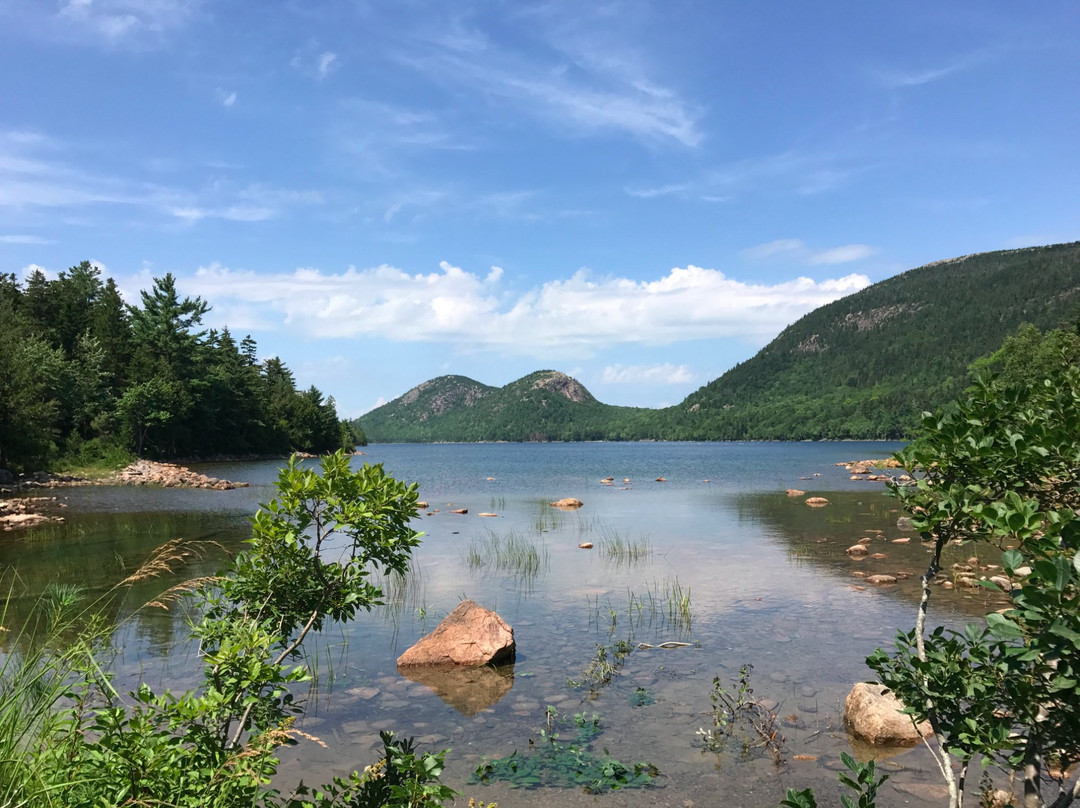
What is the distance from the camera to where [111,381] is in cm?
8100

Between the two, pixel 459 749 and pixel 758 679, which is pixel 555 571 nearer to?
pixel 758 679

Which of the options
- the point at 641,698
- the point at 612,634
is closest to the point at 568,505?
the point at 612,634

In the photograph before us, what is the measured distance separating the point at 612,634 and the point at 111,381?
85.3 m

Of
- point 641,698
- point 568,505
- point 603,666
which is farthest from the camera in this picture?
point 568,505

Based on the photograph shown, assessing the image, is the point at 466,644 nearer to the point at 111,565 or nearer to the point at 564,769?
the point at 564,769

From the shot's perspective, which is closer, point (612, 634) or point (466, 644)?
point (466, 644)

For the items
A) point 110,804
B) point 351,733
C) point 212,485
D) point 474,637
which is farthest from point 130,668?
point 212,485

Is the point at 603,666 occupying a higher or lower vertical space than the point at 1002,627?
lower

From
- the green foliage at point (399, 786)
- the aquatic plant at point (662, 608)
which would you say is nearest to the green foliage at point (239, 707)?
the green foliage at point (399, 786)

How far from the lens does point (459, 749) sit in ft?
33.1

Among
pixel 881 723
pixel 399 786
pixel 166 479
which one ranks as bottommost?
pixel 881 723

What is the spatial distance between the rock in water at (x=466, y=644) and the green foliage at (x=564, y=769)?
360 centimetres

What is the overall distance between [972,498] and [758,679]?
347 inches

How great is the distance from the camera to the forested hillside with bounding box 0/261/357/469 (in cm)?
5391
